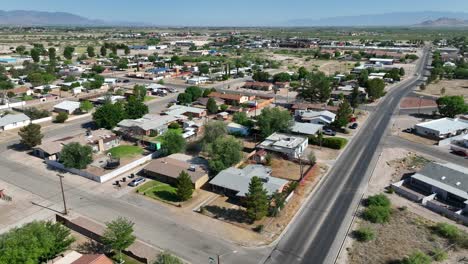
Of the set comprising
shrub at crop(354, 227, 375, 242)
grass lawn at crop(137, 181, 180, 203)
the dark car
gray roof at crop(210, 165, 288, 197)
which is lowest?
grass lawn at crop(137, 181, 180, 203)

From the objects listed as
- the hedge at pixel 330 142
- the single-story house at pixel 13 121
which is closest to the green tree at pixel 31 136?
the single-story house at pixel 13 121

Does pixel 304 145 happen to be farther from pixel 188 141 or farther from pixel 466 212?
pixel 466 212

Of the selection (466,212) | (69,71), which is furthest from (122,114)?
(69,71)

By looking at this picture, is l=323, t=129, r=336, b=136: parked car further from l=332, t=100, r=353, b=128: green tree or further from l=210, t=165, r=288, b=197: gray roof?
l=210, t=165, r=288, b=197: gray roof

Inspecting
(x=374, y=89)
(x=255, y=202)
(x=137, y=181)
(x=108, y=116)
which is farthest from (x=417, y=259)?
(x=374, y=89)

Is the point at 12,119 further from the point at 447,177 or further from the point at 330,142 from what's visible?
the point at 447,177

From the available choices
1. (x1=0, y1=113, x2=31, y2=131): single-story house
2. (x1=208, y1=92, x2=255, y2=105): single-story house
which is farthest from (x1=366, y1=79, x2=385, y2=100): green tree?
(x1=0, y1=113, x2=31, y2=131): single-story house
